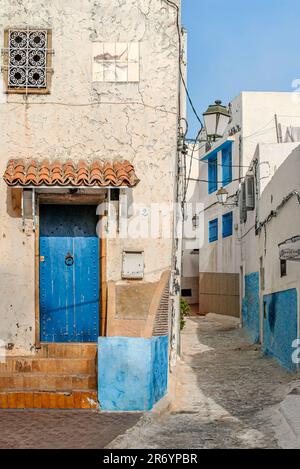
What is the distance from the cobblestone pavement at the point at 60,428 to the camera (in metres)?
6.44

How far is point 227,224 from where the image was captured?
84.5ft

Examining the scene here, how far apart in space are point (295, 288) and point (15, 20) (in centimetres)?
669

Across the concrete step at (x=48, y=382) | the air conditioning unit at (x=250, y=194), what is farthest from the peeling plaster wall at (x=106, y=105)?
the air conditioning unit at (x=250, y=194)

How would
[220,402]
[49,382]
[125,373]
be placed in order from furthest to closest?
[220,402] < [49,382] < [125,373]

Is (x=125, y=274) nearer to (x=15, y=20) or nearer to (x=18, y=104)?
(x=18, y=104)

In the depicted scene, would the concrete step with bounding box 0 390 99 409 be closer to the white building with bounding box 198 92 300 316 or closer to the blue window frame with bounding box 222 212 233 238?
the white building with bounding box 198 92 300 316

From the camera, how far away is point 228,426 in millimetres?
7688

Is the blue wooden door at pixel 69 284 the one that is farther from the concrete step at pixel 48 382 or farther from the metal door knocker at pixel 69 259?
the concrete step at pixel 48 382

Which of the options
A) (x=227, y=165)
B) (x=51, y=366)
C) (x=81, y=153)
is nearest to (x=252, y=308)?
(x=227, y=165)

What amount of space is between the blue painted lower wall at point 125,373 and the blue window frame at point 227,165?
1820 cm

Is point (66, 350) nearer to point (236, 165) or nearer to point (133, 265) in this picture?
point (133, 265)

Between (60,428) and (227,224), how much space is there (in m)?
19.4

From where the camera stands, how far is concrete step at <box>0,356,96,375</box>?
339 inches
